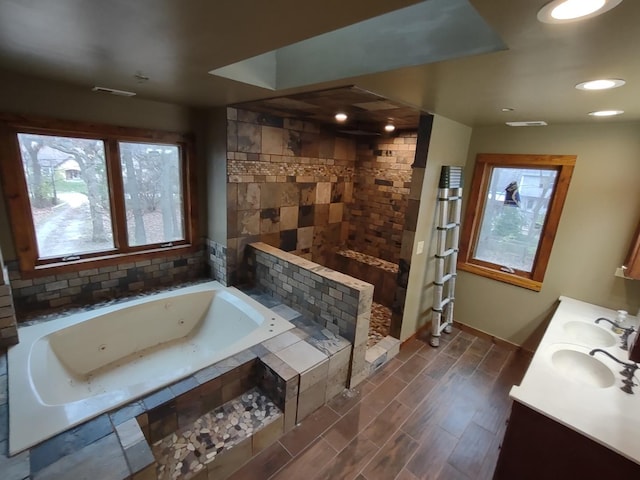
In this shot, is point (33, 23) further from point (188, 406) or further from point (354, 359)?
point (354, 359)

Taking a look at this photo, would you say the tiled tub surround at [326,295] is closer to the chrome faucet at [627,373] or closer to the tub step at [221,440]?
the tub step at [221,440]

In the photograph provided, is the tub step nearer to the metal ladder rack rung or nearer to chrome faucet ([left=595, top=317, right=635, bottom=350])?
the metal ladder rack rung

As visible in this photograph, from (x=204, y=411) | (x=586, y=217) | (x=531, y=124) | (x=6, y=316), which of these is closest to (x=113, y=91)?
(x=6, y=316)

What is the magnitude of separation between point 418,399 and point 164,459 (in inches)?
70.8

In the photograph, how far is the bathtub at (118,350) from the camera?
1590 millimetres

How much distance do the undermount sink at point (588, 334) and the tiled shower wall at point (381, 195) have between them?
6.34ft

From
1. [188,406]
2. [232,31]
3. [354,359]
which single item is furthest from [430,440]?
[232,31]

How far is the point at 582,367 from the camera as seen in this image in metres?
1.93

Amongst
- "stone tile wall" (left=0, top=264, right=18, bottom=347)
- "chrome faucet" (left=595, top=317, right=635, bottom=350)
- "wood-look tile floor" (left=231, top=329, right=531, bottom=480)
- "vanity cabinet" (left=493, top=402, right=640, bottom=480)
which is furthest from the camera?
"chrome faucet" (left=595, top=317, right=635, bottom=350)

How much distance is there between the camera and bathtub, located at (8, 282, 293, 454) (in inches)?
62.6

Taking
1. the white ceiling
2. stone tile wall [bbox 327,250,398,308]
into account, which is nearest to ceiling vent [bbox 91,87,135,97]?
the white ceiling

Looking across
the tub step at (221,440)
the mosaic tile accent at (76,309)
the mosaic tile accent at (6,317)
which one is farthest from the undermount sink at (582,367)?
the mosaic tile accent at (6,317)

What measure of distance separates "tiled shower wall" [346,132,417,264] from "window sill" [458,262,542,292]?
901 mm

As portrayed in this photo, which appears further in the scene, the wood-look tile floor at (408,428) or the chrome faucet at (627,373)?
the wood-look tile floor at (408,428)
